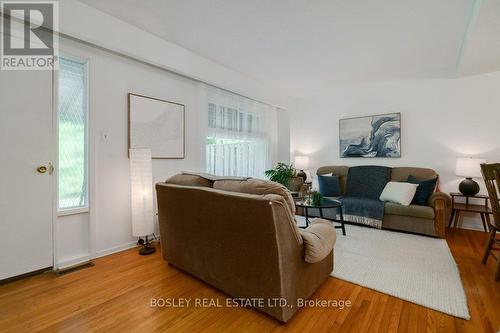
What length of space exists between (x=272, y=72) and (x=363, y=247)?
293 cm

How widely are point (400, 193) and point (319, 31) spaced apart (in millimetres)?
2492

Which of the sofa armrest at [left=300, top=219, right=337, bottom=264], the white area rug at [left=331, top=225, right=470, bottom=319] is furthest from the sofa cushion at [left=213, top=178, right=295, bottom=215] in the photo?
the white area rug at [left=331, top=225, right=470, bottom=319]

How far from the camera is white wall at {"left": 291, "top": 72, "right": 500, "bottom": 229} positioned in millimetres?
3539

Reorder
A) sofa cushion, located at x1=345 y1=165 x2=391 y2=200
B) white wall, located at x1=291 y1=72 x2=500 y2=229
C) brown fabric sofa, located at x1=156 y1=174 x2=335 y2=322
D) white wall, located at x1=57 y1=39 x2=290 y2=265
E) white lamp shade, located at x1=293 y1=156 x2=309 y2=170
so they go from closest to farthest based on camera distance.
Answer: brown fabric sofa, located at x1=156 y1=174 x2=335 y2=322, white wall, located at x1=57 y1=39 x2=290 y2=265, white wall, located at x1=291 y1=72 x2=500 y2=229, sofa cushion, located at x1=345 y1=165 x2=391 y2=200, white lamp shade, located at x1=293 y1=156 x2=309 y2=170

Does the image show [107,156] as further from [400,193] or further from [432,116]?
[432,116]

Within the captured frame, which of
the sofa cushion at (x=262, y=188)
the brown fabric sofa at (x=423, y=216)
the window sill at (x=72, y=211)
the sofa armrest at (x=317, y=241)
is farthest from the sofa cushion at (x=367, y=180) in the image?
the window sill at (x=72, y=211)

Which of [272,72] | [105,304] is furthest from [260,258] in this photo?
[272,72]

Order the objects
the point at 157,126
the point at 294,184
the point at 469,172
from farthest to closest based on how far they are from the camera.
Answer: the point at 294,184 < the point at 469,172 < the point at 157,126

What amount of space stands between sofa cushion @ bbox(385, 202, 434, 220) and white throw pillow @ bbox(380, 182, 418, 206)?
0.24 feet

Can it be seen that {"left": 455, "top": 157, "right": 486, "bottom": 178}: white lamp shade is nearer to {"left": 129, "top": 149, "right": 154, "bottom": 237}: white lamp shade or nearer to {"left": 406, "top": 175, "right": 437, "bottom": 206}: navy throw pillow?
{"left": 406, "top": 175, "right": 437, "bottom": 206}: navy throw pillow

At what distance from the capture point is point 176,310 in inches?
64.5

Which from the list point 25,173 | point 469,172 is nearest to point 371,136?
point 469,172

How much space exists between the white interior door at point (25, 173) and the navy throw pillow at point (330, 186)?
12.4 ft

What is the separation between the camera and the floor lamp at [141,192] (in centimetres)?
265
